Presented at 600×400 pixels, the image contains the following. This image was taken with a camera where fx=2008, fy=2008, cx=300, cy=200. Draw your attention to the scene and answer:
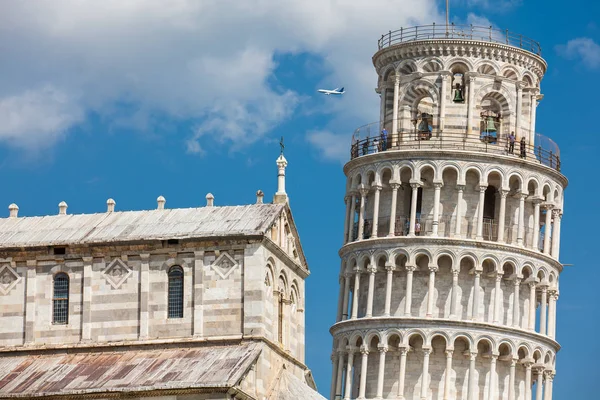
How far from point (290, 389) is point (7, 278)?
1583cm

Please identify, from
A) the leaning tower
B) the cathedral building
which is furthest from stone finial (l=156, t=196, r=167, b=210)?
the leaning tower

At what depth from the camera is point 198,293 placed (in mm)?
100062

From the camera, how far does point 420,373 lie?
510ft

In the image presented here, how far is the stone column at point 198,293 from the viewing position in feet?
327

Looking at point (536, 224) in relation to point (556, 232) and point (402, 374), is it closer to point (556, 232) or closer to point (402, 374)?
point (556, 232)

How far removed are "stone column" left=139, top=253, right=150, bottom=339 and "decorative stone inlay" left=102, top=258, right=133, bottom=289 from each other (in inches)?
31.4

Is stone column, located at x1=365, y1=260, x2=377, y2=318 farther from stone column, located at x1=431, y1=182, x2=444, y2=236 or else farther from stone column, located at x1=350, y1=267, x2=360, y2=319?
stone column, located at x1=431, y1=182, x2=444, y2=236

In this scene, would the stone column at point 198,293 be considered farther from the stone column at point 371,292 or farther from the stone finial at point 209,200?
the stone column at point 371,292

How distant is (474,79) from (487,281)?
52.8ft

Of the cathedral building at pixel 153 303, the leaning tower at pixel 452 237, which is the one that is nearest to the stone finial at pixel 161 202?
the cathedral building at pixel 153 303

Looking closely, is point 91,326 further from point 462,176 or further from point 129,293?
point 462,176

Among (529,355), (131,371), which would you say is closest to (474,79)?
(529,355)

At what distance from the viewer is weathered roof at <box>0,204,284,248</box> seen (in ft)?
332

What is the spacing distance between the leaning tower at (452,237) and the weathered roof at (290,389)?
169ft
